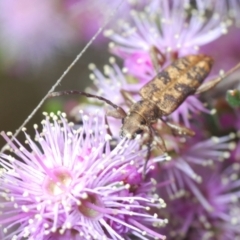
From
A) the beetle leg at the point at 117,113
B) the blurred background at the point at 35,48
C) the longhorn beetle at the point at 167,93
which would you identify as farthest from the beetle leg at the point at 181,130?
the blurred background at the point at 35,48

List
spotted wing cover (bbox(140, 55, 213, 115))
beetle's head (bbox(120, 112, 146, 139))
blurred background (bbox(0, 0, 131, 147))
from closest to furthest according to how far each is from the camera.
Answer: beetle's head (bbox(120, 112, 146, 139)) < spotted wing cover (bbox(140, 55, 213, 115)) < blurred background (bbox(0, 0, 131, 147))

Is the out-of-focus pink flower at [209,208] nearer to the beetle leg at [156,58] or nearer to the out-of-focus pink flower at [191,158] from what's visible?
the out-of-focus pink flower at [191,158]

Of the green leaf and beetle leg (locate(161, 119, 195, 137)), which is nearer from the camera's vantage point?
the green leaf

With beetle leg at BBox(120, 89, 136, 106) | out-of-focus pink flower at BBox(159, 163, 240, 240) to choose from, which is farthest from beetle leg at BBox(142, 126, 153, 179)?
out-of-focus pink flower at BBox(159, 163, 240, 240)

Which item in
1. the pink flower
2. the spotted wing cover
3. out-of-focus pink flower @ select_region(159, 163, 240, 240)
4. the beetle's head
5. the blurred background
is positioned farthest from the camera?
the blurred background

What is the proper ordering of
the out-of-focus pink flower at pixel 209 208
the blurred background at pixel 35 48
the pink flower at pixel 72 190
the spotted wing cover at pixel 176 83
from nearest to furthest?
1. the pink flower at pixel 72 190
2. the spotted wing cover at pixel 176 83
3. the out-of-focus pink flower at pixel 209 208
4. the blurred background at pixel 35 48

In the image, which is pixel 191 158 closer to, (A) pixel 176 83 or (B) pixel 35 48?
(A) pixel 176 83

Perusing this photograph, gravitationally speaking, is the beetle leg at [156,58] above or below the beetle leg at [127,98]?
above

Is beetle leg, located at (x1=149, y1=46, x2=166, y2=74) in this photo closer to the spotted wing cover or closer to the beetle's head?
the spotted wing cover
